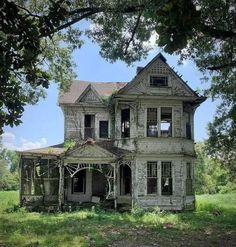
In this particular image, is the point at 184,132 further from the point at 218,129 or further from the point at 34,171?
the point at 34,171

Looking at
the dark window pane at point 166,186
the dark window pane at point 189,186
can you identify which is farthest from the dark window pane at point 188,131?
the dark window pane at point 166,186

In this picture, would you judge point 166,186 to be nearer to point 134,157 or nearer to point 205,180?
point 134,157

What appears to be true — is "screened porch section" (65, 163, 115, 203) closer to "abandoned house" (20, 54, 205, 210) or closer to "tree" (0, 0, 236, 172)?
"abandoned house" (20, 54, 205, 210)

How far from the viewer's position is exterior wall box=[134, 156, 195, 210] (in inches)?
1118

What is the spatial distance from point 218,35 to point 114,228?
32.0 feet

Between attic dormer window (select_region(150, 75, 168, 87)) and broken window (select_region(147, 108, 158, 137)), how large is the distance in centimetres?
158

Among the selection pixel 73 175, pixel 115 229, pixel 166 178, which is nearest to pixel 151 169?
pixel 166 178

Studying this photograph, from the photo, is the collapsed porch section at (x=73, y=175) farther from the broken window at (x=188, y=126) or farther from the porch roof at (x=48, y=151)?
the broken window at (x=188, y=126)

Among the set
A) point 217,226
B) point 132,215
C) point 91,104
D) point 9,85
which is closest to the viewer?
point 9,85

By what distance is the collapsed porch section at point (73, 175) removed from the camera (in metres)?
28.0

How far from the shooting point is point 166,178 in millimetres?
29031

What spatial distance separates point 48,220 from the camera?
2295cm

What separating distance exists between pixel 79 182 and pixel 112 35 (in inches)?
515

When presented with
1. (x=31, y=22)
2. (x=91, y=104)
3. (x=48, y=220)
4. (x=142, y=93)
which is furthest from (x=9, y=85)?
(x=91, y=104)
